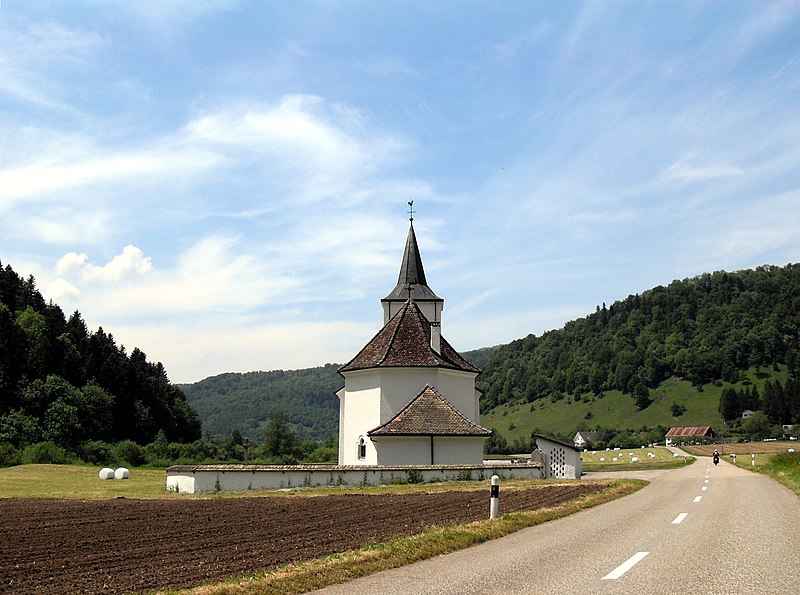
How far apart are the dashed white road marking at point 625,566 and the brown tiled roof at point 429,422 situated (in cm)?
2588

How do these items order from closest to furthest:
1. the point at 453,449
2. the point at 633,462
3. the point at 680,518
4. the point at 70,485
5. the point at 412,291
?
the point at 680,518 < the point at 70,485 < the point at 453,449 < the point at 412,291 < the point at 633,462

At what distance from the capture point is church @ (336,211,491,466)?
36.5m

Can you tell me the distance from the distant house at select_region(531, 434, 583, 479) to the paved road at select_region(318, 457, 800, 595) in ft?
77.2

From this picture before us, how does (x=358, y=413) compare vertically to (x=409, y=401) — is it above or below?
below

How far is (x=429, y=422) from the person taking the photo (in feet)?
121

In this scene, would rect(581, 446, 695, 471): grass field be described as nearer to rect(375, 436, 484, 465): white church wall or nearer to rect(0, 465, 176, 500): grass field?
rect(375, 436, 484, 465): white church wall

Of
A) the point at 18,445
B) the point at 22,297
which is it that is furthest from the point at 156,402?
the point at 18,445

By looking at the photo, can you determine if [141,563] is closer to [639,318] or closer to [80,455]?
[80,455]

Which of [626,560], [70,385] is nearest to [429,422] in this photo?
[626,560]

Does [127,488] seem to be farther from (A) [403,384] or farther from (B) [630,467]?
(B) [630,467]

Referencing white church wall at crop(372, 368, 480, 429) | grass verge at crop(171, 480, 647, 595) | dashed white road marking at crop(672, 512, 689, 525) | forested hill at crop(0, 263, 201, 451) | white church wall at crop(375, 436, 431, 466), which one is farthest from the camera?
forested hill at crop(0, 263, 201, 451)

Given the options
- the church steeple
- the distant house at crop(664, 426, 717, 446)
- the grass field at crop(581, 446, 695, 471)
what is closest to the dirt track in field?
the church steeple

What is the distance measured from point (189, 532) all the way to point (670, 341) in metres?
169

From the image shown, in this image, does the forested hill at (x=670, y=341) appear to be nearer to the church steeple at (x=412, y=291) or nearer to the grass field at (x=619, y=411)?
the grass field at (x=619, y=411)
